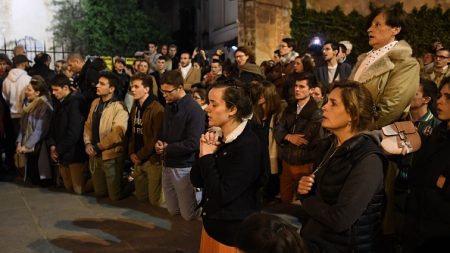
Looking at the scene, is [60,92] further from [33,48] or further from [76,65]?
[33,48]

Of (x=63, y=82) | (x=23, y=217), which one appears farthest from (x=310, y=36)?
(x=23, y=217)

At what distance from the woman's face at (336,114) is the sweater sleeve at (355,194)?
0.93ft

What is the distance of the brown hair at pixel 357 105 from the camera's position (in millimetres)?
2691

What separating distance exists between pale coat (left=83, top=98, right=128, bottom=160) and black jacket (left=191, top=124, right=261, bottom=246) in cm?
343

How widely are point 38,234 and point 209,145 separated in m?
3.05

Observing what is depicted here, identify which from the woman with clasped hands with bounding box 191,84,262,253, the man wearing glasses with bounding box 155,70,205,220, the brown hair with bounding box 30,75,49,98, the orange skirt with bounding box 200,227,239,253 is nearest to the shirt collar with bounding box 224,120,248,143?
the woman with clasped hands with bounding box 191,84,262,253

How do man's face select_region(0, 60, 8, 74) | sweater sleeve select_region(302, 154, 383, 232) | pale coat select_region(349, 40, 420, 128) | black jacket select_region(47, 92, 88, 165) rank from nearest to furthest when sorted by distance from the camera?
sweater sleeve select_region(302, 154, 383, 232) → pale coat select_region(349, 40, 420, 128) → black jacket select_region(47, 92, 88, 165) → man's face select_region(0, 60, 8, 74)

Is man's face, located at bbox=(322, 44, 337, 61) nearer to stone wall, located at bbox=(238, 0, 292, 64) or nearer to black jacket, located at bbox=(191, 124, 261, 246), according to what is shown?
black jacket, located at bbox=(191, 124, 261, 246)

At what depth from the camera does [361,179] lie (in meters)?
2.47

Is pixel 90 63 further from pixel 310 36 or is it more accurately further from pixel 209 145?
pixel 310 36

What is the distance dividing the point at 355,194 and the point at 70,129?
209 inches

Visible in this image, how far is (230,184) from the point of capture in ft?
9.80

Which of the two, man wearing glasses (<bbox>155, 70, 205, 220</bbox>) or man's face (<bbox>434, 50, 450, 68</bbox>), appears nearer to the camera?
man wearing glasses (<bbox>155, 70, 205, 220</bbox>)

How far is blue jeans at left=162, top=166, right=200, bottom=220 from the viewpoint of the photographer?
17.5ft
